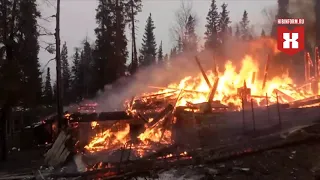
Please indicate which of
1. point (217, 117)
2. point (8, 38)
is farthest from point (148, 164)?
point (8, 38)

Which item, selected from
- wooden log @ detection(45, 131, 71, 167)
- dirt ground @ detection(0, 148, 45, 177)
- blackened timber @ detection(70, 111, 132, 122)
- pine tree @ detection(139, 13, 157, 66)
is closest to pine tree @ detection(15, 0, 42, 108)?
dirt ground @ detection(0, 148, 45, 177)

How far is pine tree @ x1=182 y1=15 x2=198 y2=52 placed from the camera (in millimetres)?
54088

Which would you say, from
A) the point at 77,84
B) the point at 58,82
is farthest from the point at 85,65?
the point at 58,82

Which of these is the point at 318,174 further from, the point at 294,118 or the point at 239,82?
the point at 239,82

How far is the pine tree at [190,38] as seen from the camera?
2129 inches

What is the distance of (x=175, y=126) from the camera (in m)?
17.7

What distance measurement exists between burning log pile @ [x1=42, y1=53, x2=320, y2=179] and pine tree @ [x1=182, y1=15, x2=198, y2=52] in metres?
28.4

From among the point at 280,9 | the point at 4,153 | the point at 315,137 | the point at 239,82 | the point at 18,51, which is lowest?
the point at 4,153

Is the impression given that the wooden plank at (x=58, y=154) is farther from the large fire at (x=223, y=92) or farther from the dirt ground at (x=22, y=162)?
the large fire at (x=223, y=92)

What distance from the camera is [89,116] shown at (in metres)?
19.8

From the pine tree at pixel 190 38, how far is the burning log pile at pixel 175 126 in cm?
2839

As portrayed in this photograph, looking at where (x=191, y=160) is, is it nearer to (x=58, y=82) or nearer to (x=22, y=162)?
(x=22, y=162)

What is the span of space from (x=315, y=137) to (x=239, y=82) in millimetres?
11984

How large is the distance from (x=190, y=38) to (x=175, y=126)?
40106 mm
